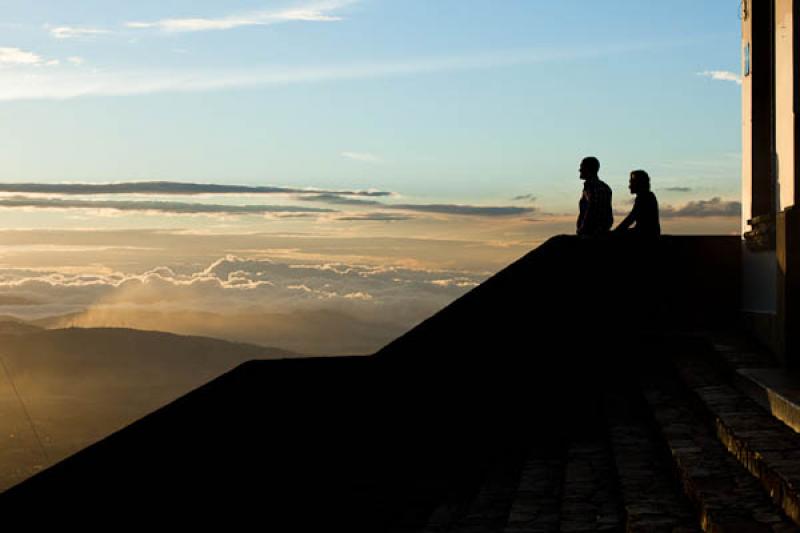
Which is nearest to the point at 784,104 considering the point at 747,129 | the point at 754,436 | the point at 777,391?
the point at 747,129

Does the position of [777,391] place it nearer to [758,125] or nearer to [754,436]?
[754,436]

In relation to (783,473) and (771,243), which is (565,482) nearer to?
(783,473)

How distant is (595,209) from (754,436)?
5249 millimetres

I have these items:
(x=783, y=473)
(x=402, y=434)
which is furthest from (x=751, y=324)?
(x=783, y=473)

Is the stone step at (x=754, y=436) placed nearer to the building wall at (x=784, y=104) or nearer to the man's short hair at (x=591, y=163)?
the building wall at (x=784, y=104)

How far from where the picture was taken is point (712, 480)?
20.9ft

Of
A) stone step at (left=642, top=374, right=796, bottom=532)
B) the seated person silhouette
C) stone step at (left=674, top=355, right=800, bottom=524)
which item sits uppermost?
the seated person silhouette

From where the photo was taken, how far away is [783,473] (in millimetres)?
5781

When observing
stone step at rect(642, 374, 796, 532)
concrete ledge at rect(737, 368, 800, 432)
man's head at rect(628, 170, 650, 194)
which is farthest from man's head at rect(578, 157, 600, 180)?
stone step at rect(642, 374, 796, 532)

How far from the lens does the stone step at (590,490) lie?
6789 mm

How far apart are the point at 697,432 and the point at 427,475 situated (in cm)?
271

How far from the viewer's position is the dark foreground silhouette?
372 inches

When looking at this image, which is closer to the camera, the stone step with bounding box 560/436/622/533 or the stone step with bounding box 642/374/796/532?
the stone step with bounding box 642/374/796/532

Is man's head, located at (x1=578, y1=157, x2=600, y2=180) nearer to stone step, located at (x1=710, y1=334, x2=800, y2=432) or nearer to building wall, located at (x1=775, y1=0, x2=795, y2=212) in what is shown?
building wall, located at (x1=775, y1=0, x2=795, y2=212)
